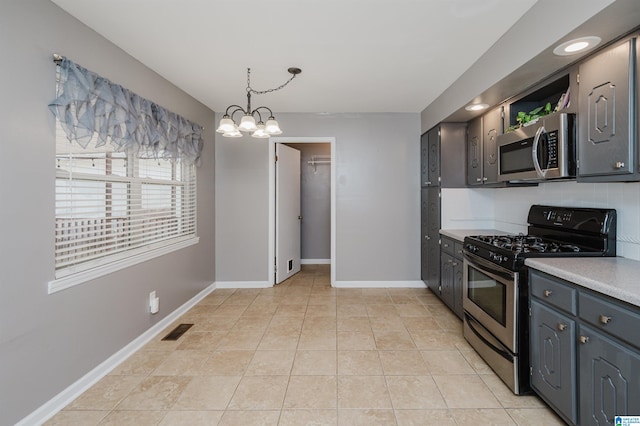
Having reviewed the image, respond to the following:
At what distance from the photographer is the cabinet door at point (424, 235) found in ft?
13.3

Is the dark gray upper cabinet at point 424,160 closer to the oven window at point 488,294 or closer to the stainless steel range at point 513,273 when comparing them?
the stainless steel range at point 513,273

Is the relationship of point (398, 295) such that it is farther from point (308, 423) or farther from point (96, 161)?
point (96, 161)

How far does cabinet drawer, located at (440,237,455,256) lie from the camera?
327cm

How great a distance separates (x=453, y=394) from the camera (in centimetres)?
201

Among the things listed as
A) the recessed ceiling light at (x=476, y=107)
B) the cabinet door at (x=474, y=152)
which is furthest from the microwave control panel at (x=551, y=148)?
the cabinet door at (x=474, y=152)

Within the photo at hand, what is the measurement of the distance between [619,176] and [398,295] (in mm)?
2765

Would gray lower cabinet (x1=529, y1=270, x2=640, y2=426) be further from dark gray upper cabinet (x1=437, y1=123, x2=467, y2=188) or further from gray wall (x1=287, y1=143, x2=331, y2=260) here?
gray wall (x1=287, y1=143, x2=331, y2=260)

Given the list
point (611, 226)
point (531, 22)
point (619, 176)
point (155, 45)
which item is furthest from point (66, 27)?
point (611, 226)

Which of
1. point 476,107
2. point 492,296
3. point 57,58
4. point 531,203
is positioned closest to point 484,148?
point 476,107

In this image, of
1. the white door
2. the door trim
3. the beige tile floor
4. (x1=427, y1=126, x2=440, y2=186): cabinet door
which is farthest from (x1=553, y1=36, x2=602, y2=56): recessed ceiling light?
the white door

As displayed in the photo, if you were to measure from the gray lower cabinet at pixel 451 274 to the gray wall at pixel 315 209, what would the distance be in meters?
2.66

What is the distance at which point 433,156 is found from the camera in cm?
381

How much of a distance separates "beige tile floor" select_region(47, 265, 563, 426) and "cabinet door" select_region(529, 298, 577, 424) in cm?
18

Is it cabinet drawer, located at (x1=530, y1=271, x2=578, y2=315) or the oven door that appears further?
the oven door
